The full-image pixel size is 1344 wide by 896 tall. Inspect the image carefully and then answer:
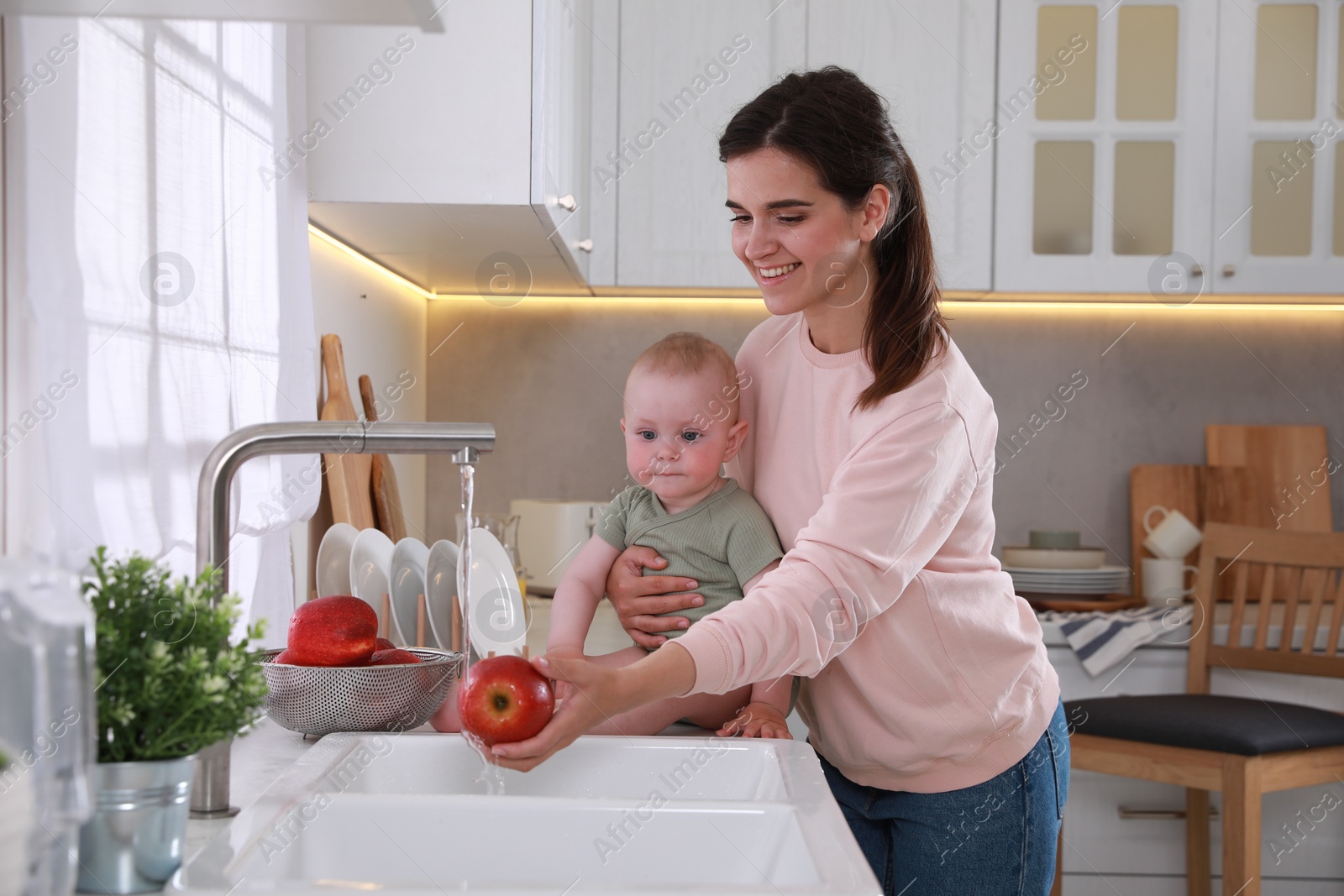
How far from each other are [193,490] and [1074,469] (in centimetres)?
215

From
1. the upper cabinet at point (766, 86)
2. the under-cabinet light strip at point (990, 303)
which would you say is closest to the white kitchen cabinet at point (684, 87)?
the upper cabinet at point (766, 86)

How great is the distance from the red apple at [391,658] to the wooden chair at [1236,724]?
1520 mm

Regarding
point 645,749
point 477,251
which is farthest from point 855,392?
point 477,251

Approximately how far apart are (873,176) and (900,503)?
1.06 feet

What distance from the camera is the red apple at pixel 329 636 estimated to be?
0.93 meters

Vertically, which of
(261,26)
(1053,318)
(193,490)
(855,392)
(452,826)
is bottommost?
(452,826)

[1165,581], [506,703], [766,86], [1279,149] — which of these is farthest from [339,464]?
[1279,149]

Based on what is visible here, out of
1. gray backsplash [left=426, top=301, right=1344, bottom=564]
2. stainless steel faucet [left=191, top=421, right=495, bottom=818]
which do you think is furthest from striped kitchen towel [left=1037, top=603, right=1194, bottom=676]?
stainless steel faucet [left=191, top=421, right=495, bottom=818]

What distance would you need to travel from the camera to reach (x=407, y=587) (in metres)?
1.37

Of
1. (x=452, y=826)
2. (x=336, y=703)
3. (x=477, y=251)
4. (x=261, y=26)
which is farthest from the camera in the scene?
(x=477, y=251)

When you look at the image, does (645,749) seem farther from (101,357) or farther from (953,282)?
(953,282)

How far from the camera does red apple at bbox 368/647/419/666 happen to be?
980mm

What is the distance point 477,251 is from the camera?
6.59ft

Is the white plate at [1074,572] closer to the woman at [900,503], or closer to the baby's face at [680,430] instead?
the woman at [900,503]
